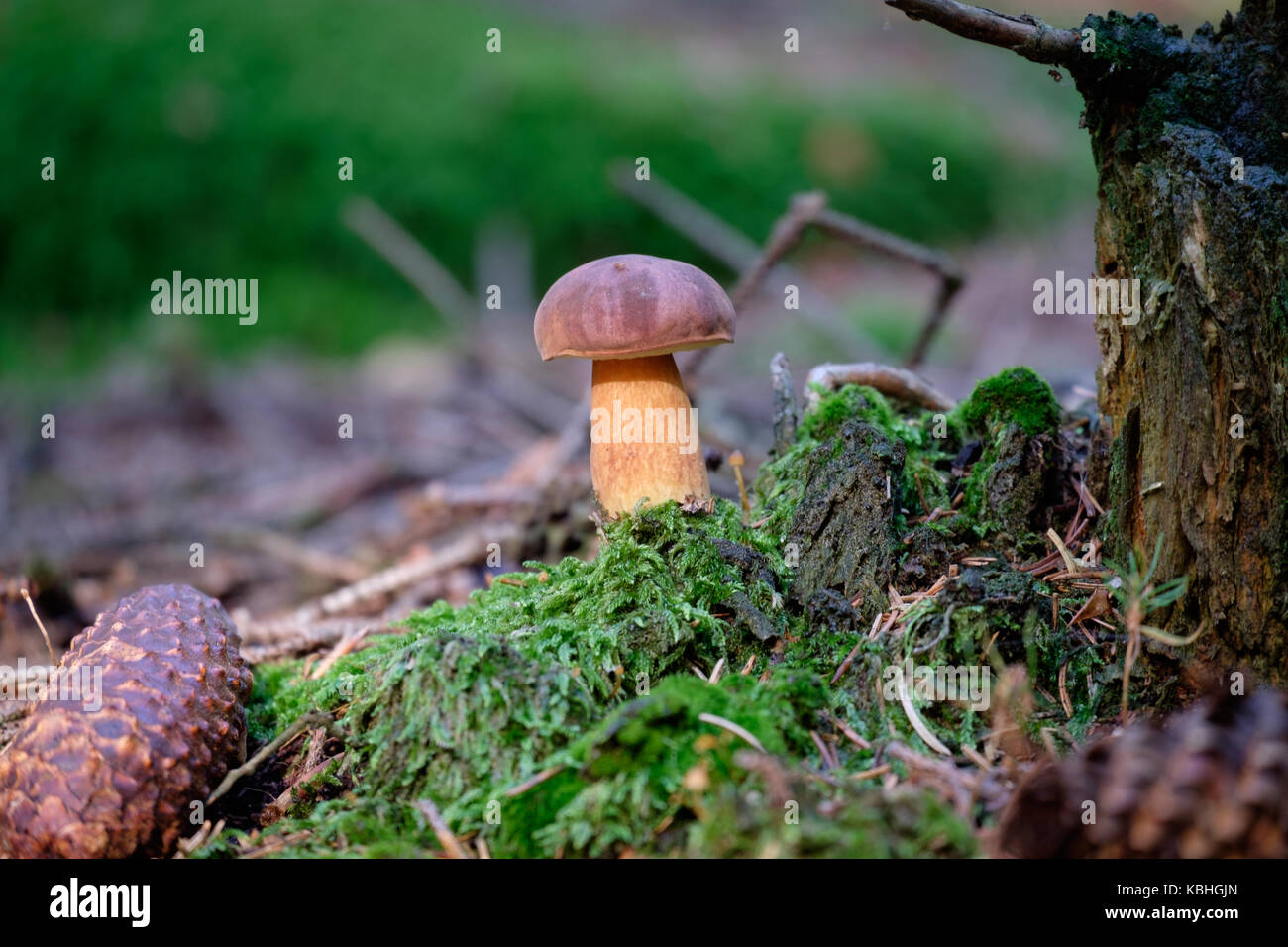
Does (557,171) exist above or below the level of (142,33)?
below

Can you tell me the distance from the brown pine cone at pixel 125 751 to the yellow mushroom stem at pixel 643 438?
107 centimetres

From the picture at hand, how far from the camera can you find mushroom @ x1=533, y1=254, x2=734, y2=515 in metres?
2.05

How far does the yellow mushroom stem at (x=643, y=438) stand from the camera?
2.30 meters

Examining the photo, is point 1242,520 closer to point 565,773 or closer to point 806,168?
point 565,773

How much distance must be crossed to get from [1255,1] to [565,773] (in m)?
2.23

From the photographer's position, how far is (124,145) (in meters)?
8.92

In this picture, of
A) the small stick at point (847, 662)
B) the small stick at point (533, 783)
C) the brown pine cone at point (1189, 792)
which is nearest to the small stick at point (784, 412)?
the small stick at point (847, 662)

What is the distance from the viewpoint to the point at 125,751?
162 cm

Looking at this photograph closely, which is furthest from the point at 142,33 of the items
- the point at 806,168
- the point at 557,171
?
the point at 806,168

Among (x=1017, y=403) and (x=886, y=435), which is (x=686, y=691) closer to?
(x=886, y=435)

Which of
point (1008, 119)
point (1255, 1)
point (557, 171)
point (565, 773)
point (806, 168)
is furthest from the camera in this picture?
point (1008, 119)

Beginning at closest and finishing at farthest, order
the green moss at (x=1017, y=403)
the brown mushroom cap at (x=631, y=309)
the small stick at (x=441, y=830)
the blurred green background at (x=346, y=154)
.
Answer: the small stick at (x=441, y=830) → the brown mushroom cap at (x=631, y=309) → the green moss at (x=1017, y=403) → the blurred green background at (x=346, y=154)

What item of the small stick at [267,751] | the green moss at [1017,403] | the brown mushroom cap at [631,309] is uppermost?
the brown mushroom cap at [631,309]

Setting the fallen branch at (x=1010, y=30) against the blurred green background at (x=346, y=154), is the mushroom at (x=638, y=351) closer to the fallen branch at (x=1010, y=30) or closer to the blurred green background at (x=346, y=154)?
the fallen branch at (x=1010, y=30)
